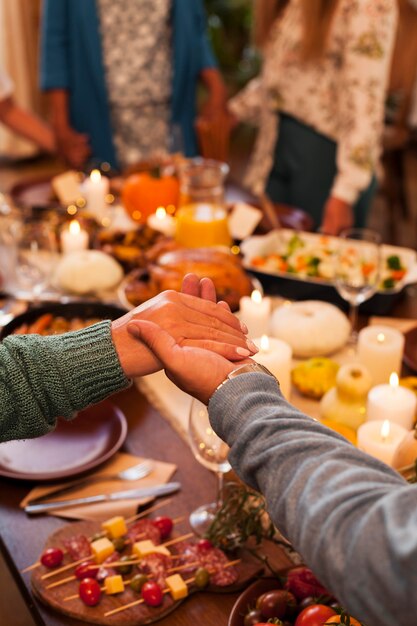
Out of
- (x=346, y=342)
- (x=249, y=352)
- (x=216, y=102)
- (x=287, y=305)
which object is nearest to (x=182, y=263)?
(x=287, y=305)

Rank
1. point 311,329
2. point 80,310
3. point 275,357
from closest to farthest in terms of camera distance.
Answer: point 275,357, point 311,329, point 80,310

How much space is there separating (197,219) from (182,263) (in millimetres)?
313

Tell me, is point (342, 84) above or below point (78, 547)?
above

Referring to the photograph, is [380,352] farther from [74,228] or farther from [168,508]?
[74,228]

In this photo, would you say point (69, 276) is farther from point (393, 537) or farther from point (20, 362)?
point (393, 537)

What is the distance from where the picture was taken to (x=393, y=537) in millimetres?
658

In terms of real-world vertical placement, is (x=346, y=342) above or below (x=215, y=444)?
below

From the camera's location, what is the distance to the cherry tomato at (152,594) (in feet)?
3.36

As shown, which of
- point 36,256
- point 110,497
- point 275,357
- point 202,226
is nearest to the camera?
point 110,497

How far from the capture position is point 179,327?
42.5 inches

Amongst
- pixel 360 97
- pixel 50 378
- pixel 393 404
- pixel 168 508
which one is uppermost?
pixel 360 97

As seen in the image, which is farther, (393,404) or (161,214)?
(161,214)

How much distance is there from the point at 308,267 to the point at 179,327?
84cm

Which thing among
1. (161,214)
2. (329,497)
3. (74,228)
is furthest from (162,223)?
(329,497)
